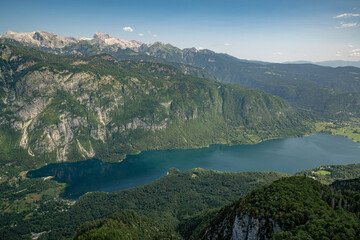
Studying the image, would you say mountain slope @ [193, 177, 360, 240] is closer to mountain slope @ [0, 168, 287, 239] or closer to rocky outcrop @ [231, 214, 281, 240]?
rocky outcrop @ [231, 214, 281, 240]

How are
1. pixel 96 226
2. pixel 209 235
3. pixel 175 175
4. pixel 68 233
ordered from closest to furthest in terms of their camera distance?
1. pixel 209 235
2. pixel 96 226
3. pixel 68 233
4. pixel 175 175

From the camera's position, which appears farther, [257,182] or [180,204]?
[257,182]

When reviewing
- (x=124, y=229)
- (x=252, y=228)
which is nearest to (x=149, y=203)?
(x=124, y=229)

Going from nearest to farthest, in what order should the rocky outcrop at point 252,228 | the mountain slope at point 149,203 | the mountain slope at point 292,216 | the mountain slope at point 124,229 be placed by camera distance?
the mountain slope at point 292,216, the rocky outcrop at point 252,228, the mountain slope at point 124,229, the mountain slope at point 149,203

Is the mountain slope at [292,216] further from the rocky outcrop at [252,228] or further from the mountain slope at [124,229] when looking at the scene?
the mountain slope at [124,229]

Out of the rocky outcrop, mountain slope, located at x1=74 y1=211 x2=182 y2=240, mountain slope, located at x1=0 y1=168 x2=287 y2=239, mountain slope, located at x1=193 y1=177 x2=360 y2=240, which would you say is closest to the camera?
mountain slope, located at x1=193 y1=177 x2=360 y2=240

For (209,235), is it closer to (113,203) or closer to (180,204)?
(180,204)

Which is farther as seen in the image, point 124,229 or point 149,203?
point 149,203

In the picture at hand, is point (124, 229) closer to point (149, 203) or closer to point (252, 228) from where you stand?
point (252, 228)

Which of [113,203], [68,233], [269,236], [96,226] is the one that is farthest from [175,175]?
[269,236]

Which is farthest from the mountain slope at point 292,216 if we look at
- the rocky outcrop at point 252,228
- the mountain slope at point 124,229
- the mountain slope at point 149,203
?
A: the mountain slope at point 149,203

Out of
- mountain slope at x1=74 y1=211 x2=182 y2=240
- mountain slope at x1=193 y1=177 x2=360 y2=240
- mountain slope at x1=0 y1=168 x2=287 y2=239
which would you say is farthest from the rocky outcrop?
mountain slope at x1=0 y1=168 x2=287 y2=239
